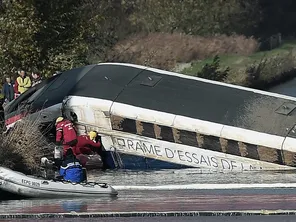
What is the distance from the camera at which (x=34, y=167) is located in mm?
19406

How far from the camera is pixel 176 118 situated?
20.6m

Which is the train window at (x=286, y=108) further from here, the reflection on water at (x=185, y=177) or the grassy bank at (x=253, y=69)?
the grassy bank at (x=253, y=69)

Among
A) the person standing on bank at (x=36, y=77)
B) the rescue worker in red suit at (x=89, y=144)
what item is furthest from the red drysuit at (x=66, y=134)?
the person standing on bank at (x=36, y=77)

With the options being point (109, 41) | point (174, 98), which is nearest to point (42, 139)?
point (174, 98)

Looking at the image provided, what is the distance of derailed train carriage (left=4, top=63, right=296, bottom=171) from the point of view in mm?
19844

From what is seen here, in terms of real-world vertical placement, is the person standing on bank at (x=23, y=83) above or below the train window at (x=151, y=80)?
above

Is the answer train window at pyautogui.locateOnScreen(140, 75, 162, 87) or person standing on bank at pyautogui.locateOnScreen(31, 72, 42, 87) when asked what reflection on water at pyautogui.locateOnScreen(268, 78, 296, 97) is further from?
train window at pyautogui.locateOnScreen(140, 75, 162, 87)

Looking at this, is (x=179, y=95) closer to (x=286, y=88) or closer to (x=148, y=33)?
(x=286, y=88)

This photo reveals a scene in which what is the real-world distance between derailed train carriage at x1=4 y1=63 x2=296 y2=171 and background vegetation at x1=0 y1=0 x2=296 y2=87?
224 inches

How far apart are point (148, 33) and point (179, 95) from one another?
126 ft

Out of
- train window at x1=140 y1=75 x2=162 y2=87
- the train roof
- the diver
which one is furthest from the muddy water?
train window at x1=140 y1=75 x2=162 y2=87

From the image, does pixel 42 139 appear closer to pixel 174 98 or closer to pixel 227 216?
pixel 174 98

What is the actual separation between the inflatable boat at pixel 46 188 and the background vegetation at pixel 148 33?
1181 cm

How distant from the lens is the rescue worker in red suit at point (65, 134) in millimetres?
20547
